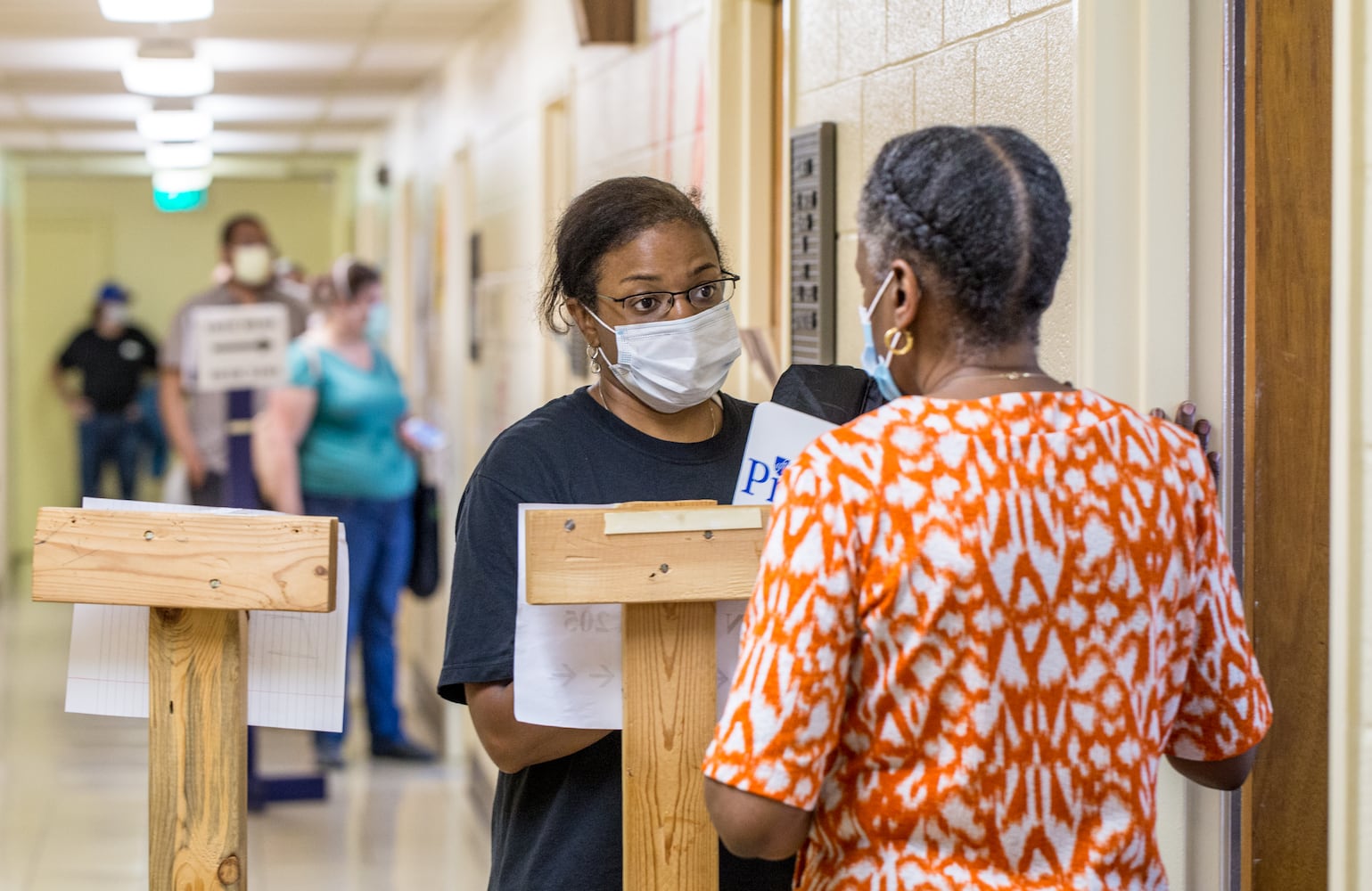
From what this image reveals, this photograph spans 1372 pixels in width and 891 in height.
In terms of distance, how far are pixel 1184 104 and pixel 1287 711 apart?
0.68 meters

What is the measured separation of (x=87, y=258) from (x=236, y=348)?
7707mm

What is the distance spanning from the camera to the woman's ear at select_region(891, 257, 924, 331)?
1004 mm

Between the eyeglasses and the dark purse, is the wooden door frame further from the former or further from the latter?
the dark purse

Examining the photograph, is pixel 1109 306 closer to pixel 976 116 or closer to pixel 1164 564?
pixel 976 116

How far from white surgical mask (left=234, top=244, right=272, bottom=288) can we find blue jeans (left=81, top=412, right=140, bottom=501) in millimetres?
5845

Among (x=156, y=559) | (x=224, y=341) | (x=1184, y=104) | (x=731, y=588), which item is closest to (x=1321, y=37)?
(x=1184, y=104)

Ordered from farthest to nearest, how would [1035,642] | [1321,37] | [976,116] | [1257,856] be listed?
[976,116] → [1257,856] → [1321,37] → [1035,642]

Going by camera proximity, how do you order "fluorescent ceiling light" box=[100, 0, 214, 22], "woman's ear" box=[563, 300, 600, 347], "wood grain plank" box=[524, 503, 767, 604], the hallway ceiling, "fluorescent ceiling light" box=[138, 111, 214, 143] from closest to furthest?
"wood grain plank" box=[524, 503, 767, 604] < "woman's ear" box=[563, 300, 600, 347] < "fluorescent ceiling light" box=[100, 0, 214, 22] < the hallway ceiling < "fluorescent ceiling light" box=[138, 111, 214, 143]

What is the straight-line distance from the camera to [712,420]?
4.99 feet

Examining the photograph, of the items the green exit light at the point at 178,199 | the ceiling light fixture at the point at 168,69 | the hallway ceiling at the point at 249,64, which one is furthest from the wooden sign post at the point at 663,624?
the green exit light at the point at 178,199

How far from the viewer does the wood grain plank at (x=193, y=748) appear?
140 cm

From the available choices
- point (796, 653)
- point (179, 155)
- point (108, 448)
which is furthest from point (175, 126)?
point (796, 653)

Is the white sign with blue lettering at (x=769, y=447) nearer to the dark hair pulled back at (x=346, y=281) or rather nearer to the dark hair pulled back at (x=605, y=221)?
the dark hair pulled back at (x=605, y=221)

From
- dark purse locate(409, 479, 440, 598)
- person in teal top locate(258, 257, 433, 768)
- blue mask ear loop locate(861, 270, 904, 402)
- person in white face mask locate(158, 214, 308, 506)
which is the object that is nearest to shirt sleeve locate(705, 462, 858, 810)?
blue mask ear loop locate(861, 270, 904, 402)
